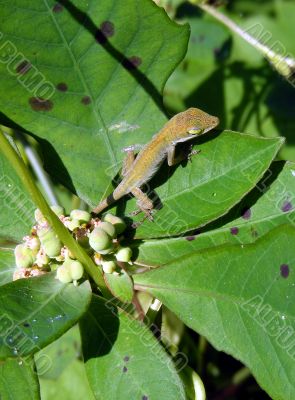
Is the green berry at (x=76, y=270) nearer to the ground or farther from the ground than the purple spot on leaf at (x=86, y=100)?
nearer to the ground

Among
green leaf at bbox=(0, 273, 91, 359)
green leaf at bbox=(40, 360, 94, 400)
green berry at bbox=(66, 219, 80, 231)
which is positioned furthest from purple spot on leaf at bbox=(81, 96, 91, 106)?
green leaf at bbox=(40, 360, 94, 400)

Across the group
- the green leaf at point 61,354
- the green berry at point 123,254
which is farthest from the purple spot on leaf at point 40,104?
the green leaf at point 61,354

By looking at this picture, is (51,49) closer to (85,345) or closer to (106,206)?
(106,206)

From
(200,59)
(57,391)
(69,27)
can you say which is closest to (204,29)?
(200,59)

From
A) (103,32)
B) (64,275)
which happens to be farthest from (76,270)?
(103,32)

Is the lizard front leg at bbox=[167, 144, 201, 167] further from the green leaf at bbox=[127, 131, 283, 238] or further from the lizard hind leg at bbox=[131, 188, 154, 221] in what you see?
the lizard hind leg at bbox=[131, 188, 154, 221]

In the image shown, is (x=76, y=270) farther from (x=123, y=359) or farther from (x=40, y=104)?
(x=40, y=104)

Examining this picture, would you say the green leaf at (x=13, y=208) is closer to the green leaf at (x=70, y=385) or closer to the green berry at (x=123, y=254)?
the green berry at (x=123, y=254)
